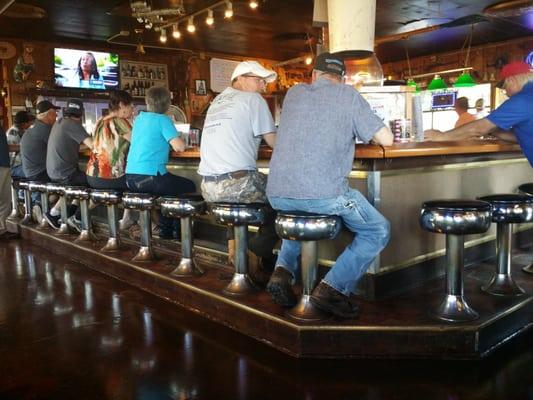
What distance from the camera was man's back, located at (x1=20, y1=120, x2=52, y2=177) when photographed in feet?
19.7

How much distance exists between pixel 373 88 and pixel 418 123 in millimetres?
464

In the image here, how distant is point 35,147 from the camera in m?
6.04

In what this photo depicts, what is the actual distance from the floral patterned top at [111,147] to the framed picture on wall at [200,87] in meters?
6.15

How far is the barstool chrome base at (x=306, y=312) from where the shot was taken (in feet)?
9.10

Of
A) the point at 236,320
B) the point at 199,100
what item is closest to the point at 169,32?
the point at 199,100

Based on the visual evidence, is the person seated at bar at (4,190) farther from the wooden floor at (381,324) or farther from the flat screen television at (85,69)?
the wooden floor at (381,324)

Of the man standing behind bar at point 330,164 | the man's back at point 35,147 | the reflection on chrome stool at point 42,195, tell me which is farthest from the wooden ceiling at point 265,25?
the man standing behind bar at point 330,164

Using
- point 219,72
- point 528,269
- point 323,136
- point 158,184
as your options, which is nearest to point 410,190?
point 323,136

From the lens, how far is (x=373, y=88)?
4.14 m

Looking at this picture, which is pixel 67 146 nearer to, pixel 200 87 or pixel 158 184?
pixel 158 184

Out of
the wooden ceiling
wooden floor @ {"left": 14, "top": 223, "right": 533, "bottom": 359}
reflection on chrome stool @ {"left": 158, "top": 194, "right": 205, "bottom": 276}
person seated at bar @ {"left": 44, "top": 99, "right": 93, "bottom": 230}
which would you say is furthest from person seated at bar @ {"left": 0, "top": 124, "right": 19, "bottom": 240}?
wooden floor @ {"left": 14, "top": 223, "right": 533, "bottom": 359}

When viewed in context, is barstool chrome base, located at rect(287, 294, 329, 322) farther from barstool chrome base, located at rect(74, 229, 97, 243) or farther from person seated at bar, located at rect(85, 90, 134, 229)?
barstool chrome base, located at rect(74, 229, 97, 243)

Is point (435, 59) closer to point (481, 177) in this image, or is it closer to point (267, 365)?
point (481, 177)

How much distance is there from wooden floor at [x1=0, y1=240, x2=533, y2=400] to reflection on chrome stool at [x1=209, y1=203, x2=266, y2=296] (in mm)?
282
